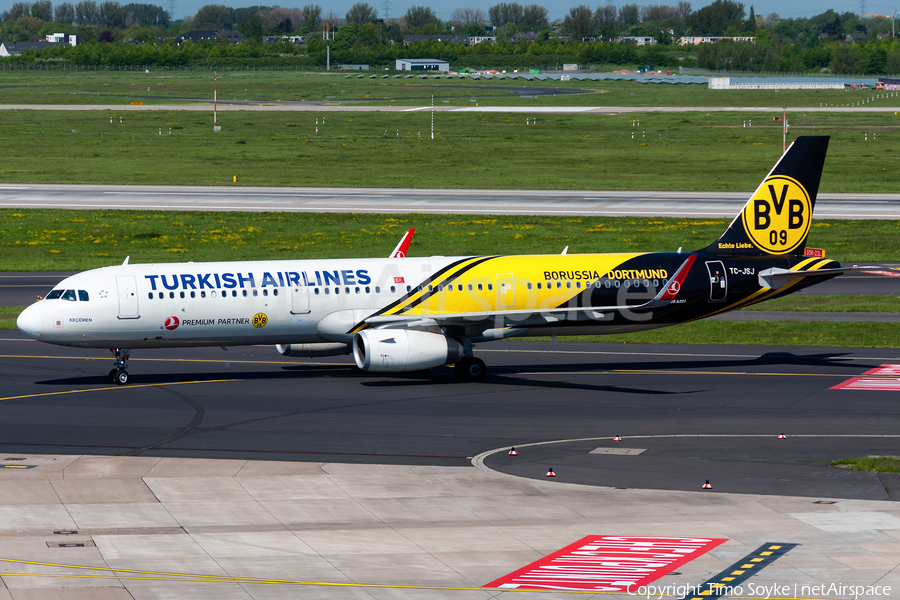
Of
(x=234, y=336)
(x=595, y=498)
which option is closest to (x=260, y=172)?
(x=234, y=336)

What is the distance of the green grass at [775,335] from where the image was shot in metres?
48.1

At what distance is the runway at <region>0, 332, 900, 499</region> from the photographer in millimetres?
30375

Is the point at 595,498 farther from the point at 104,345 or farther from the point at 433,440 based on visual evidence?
the point at 104,345

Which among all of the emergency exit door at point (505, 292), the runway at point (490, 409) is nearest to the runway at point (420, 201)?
the runway at point (490, 409)

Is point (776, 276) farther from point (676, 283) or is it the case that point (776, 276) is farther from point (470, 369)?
point (470, 369)

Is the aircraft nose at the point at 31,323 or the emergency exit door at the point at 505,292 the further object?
the emergency exit door at the point at 505,292

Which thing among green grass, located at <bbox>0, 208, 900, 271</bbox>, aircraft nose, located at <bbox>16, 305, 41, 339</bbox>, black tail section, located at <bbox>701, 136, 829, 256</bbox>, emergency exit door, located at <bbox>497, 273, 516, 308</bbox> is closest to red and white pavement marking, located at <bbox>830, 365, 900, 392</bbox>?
black tail section, located at <bbox>701, 136, 829, 256</bbox>

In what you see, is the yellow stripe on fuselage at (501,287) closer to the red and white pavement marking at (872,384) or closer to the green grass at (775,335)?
the green grass at (775,335)

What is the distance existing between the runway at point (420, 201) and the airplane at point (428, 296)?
37.2 meters

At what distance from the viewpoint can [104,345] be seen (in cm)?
3928

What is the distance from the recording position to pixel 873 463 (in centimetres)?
A: 2911

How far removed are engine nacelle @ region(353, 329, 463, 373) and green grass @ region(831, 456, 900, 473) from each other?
1504cm

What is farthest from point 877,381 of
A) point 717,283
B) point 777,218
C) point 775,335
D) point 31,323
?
point 31,323

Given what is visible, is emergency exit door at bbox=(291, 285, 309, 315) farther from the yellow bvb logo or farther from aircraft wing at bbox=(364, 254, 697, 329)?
the yellow bvb logo
